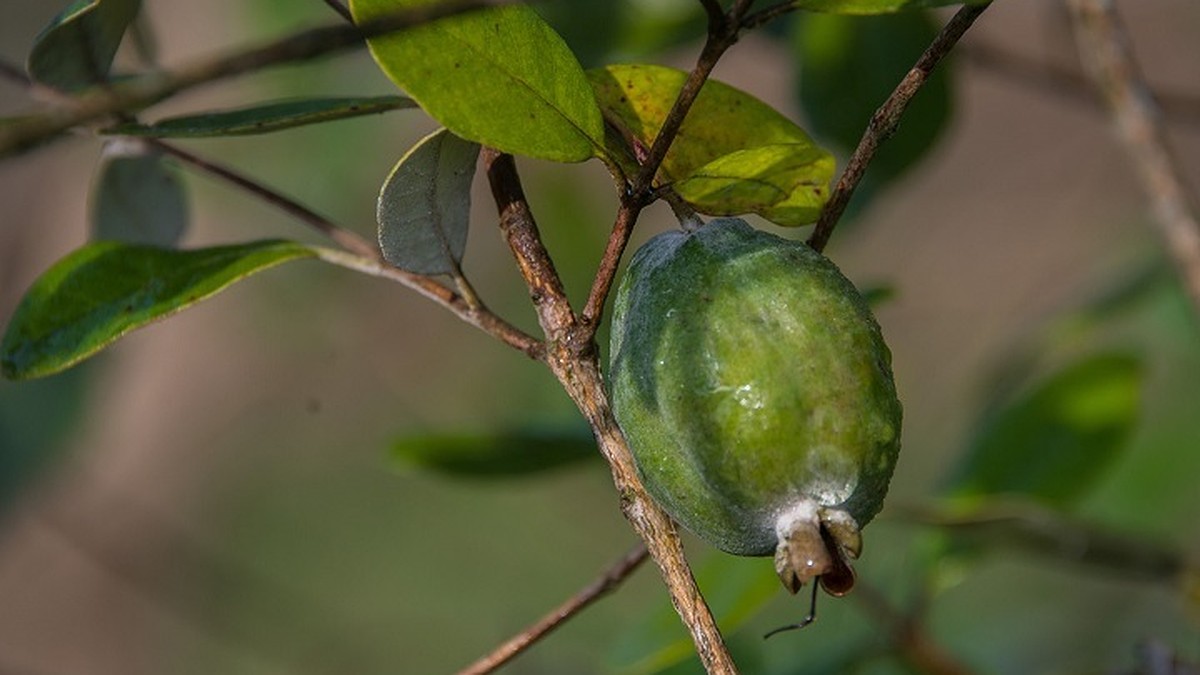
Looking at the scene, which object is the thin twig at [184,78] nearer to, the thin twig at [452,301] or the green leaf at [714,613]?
the thin twig at [452,301]

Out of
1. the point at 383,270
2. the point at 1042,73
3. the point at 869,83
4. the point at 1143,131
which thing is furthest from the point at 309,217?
the point at 1042,73

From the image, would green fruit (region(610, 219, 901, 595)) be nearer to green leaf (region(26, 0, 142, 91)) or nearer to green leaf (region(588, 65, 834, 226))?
green leaf (region(588, 65, 834, 226))

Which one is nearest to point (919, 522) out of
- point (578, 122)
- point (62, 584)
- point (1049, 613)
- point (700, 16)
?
point (700, 16)

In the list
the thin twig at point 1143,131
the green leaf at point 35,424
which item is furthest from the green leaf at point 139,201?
the green leaf at point 35,424

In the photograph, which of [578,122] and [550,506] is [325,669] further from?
[578,122]

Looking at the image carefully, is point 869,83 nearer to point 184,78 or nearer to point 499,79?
point 499,79
